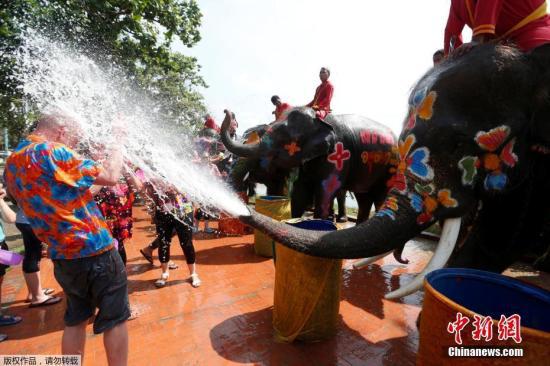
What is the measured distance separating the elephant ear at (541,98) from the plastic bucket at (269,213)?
4127 millimetres

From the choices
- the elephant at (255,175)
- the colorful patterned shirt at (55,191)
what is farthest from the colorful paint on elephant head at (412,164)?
the elephant at (255,175)

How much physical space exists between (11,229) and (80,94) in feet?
16.0

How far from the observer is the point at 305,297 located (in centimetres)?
323

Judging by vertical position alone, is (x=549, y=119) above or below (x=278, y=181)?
above

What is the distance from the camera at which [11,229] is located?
28.0 feet

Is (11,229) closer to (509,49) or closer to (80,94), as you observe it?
(80,94)

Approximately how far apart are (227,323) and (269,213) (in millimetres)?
2601

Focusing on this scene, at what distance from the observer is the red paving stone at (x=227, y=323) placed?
3.07 m

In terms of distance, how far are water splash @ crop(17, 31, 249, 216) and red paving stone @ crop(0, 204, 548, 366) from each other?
128 cm

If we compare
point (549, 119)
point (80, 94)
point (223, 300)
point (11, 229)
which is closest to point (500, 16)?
point (549, 119)

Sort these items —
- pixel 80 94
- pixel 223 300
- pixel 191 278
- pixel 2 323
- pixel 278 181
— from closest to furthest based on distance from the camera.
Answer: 1. pixel 2 323
2. pixel 223 300
3. pixel 191 278
4. pixel 80 94
5. pixel 278 181

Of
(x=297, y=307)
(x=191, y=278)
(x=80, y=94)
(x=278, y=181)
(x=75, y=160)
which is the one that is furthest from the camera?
(x=278, y=181)

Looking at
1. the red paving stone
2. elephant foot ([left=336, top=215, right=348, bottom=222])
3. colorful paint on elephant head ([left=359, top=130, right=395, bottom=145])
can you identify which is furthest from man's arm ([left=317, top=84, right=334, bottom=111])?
elephant foot ([left=336, top=215, right=348, bottom=222])

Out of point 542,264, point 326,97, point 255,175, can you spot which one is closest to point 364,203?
point 326,97
